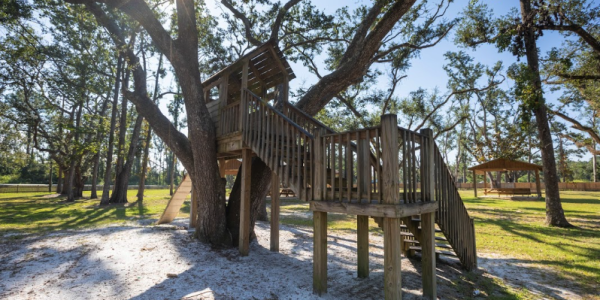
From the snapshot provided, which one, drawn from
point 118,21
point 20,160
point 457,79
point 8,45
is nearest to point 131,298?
point 118,21

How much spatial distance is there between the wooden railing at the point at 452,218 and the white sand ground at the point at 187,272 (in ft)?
1.56

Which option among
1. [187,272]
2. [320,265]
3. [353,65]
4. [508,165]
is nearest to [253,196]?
[187,272]

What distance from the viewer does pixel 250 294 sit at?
4492 millimetres

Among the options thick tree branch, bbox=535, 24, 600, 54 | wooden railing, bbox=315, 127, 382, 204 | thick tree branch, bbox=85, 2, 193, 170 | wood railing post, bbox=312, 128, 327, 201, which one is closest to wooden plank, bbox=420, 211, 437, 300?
wooden railing, bbox=315, 127, 382, 204

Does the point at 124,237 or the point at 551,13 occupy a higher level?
the point at 551,13

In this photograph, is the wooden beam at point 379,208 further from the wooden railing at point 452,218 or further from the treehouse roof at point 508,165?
the treehouse roof at point 508,165

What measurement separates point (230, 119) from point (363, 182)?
4151 mm

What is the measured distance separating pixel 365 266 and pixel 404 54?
14846 mm

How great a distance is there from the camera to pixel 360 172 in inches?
177

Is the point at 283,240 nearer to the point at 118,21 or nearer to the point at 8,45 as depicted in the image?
the point at 118,21

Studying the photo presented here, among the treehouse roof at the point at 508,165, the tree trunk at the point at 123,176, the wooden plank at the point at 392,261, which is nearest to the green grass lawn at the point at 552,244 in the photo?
the wooden plank at the point at 392,261

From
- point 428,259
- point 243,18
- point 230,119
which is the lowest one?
point 428,259

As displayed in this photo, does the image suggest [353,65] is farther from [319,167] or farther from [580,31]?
[580,31]

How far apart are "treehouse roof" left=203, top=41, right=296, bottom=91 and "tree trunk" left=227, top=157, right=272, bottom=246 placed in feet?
8.57
